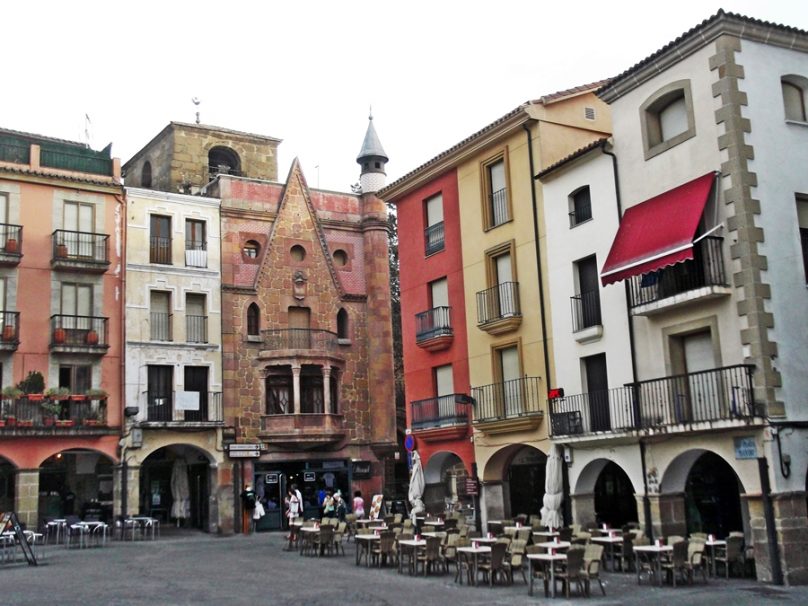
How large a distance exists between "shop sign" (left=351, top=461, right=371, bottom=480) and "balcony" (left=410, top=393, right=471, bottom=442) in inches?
384

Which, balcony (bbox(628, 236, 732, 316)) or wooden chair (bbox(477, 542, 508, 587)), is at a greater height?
balcony (bbox(628, 236, 732, 316))

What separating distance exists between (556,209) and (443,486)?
1071 cm

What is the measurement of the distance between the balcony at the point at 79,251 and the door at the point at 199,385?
17.0 ft

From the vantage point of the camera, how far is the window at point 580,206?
25938 mm

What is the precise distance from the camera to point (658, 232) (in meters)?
21.8

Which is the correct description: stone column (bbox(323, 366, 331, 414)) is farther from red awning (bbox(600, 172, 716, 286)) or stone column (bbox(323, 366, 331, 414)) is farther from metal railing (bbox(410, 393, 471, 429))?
red awning (bbox(600, 172, 716, 286))

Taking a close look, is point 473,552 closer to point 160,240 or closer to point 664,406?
point 664,406

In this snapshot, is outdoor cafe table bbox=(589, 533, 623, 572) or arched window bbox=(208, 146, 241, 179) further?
arched window bbox=(208, 146, 241, 179)

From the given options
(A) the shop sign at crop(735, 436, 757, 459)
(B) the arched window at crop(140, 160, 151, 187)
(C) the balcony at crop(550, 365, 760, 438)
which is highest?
(B) the arched window at crop(140, 160, 151, 187)

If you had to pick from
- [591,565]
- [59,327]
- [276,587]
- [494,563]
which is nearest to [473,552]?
[494,563]

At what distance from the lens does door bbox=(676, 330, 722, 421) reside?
2086 cm

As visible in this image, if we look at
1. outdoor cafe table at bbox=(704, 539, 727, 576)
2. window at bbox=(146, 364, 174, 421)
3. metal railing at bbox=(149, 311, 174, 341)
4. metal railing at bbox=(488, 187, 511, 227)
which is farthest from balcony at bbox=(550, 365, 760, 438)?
metal railing at bbox=(149, 311, 174, 341)

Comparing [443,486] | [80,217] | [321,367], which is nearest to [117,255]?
[80,217]

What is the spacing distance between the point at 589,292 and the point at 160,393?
18845 millimetres
